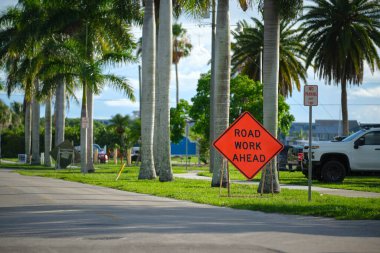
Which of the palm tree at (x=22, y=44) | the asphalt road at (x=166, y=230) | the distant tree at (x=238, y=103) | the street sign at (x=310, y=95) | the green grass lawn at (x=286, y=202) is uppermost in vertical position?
the palm tree at (x=22, y=44)

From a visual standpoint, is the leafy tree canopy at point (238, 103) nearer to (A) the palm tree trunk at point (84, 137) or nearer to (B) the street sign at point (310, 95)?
(A) the palm tree trunk at point (84, 137)

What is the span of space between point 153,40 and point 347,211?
1836 centimetres

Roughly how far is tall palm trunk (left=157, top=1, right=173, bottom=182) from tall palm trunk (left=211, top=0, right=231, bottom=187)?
4175mm

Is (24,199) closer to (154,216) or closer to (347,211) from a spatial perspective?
(154,216)

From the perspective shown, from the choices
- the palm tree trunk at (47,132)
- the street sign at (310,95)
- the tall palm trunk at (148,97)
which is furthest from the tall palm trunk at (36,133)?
the street sign at (310,95)

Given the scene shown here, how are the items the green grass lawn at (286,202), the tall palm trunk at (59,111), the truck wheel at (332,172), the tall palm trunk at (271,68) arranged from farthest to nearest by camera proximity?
the tall palm trunk at (59,111), the truck wheel at (332,172), the tall palm trunk at (271,68), the green grass lawn at (286,202)

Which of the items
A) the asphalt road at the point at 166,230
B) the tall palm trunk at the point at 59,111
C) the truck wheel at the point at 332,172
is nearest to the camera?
the asphalt road at the point at 166,230

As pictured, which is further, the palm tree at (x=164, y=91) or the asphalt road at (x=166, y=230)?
the palm tree at (x=164, y=91)

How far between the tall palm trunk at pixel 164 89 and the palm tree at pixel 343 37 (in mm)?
15445

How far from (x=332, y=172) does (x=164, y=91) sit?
792 cm

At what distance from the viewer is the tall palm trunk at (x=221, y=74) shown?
82.8 ft

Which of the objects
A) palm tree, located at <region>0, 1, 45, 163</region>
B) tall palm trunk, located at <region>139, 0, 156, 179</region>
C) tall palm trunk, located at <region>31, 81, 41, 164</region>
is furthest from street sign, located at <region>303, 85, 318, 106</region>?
tall palm trunk, located at <region>31, 81, 41, 164</region>

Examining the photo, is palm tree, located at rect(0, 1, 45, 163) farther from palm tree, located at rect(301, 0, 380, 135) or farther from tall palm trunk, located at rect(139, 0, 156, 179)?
palm tree, located at rect(301, 0, 380, 135)

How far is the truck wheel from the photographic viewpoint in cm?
2841
